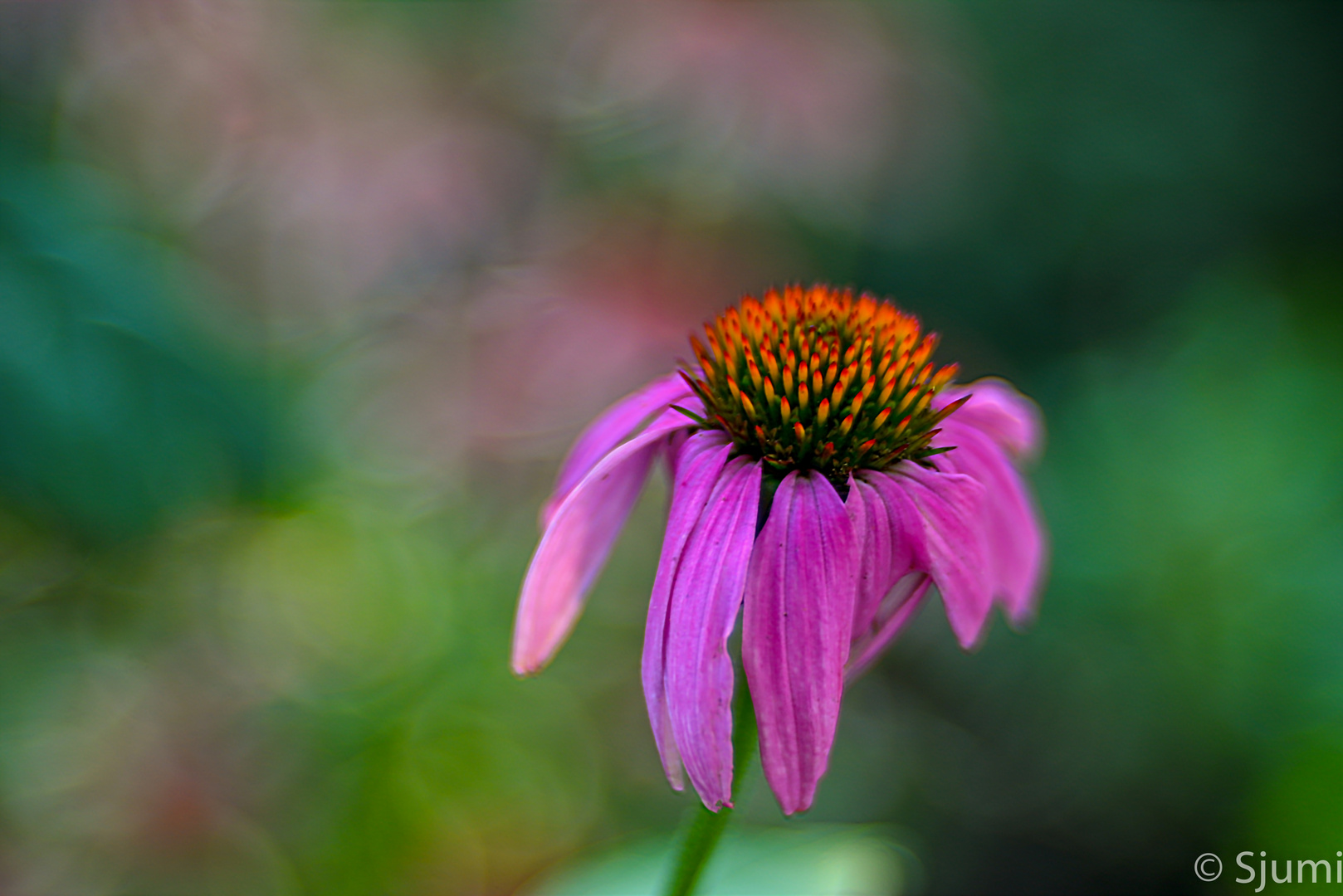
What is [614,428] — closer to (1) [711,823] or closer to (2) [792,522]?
(2) [792,522]

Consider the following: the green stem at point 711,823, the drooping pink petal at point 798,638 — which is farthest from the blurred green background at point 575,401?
the drooping pink petal at point 798,638

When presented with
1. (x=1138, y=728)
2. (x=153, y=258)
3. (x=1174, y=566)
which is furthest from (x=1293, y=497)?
(x=153, y=258)

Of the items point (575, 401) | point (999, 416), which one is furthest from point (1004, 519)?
point (575, 401)

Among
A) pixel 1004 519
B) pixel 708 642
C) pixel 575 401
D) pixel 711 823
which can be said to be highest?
pixel 575 401

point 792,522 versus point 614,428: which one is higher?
point 614,428

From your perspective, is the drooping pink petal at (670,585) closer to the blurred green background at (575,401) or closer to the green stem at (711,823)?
the green stem at (711,823)

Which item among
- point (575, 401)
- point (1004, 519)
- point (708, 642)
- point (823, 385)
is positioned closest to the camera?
point (708, 642)

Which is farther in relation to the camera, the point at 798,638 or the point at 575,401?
the point at 575,401
